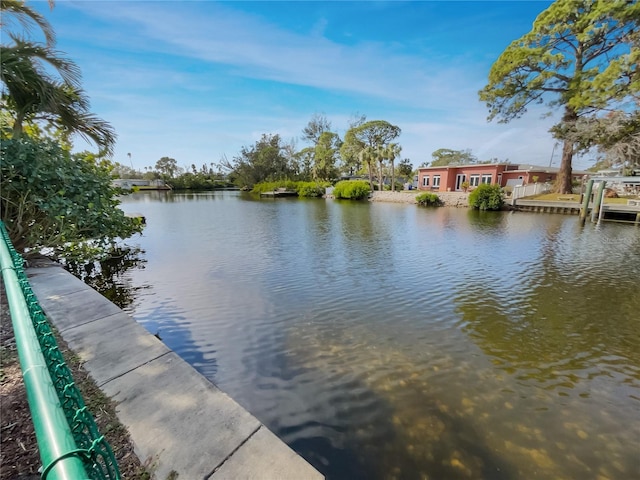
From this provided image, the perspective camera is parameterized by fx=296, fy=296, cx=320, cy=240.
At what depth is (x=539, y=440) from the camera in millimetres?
2760

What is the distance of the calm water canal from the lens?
105 inches

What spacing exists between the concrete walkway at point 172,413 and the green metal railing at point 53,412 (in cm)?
73

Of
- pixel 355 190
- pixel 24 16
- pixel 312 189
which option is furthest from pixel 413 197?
pixel 24 16

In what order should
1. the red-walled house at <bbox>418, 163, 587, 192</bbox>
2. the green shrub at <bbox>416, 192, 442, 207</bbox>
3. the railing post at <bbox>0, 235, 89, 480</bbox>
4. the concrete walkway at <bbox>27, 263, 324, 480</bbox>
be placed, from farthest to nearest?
the red-walled house at <bbox>418, 163, 587, 192</bbox>
the green shrub at <bbox>416, 192, 442, 207</bbox>
the concrete walkway at <bbox>27, 263, 324, 480</bbox>
the railing post at <bbox>0, 235, 89, 480</bbox>

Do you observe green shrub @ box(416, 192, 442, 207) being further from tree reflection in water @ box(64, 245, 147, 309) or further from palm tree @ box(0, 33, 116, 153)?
palm tree @ box(0, 33, 116, 153)

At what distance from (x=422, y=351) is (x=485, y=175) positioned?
101 ft

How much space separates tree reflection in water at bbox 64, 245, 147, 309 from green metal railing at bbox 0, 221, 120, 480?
4805mm

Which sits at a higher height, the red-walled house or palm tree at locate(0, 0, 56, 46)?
palm tree at locate(0, 0, 56, 46)

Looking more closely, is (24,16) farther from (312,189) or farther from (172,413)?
(312,189)

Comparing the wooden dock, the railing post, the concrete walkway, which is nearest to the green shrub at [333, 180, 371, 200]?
the wooden dock

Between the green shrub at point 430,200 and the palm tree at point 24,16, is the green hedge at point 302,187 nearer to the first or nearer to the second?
the green shrub at point 430,200

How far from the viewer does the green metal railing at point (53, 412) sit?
69cm

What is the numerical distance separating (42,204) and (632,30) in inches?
1117

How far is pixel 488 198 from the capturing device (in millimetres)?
21188
